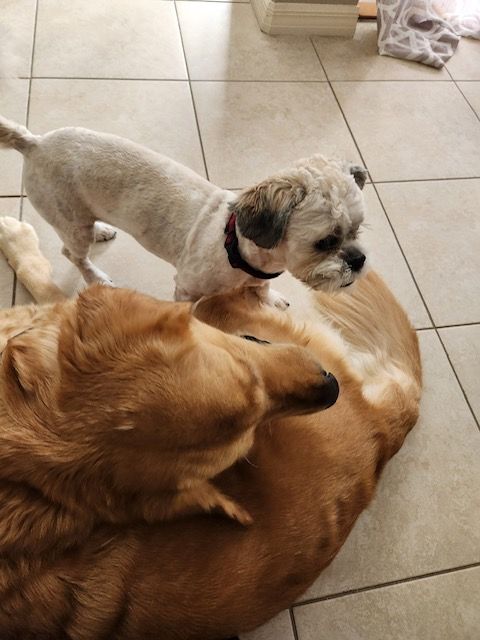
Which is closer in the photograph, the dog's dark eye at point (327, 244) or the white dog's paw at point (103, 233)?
the dog's dark eye at point (327, 244)

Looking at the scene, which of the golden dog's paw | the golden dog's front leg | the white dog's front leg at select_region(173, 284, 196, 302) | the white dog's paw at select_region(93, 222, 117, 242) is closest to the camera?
the golden dog's front leg

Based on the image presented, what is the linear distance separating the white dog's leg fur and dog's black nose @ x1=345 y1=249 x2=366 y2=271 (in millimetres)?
956

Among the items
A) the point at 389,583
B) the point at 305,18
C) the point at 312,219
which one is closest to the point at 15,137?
the point at 312,219

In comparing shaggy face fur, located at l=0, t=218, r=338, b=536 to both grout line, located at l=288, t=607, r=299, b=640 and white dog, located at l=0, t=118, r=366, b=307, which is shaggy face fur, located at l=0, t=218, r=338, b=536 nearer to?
white dog, located at l=0, t=118, r=366, b=307

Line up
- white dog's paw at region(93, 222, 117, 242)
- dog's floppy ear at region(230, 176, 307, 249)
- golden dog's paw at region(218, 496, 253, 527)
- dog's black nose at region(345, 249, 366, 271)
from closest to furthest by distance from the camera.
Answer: golden dog's paw at region(218, 496, 253, 527) → dog's floppy ear at region(230, 176, 307, 249) → dog's black nose at region(345, 249, 366, 271) → white dog's paw at region(93, 222, 117, 242)

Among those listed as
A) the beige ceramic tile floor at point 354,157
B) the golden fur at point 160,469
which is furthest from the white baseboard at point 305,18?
the golden fur at point 160,469

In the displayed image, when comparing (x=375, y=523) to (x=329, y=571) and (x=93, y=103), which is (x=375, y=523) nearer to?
(x=329, y=571)

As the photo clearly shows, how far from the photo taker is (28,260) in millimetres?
1714

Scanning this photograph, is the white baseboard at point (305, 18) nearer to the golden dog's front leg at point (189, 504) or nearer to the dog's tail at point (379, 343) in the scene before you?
the dog's tail at point (379, 343)

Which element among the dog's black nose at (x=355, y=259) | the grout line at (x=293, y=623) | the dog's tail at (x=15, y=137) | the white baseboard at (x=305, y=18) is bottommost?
the grout line at (x=293, y=623)

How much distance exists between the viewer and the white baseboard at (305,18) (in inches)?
96.4

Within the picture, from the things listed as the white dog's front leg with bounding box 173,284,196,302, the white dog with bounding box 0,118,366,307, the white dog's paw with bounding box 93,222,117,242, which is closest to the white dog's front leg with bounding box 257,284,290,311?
the white dog with bounding box 0,118,366,307

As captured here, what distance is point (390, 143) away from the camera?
227 centimetres

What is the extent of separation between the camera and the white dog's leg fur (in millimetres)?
1680
